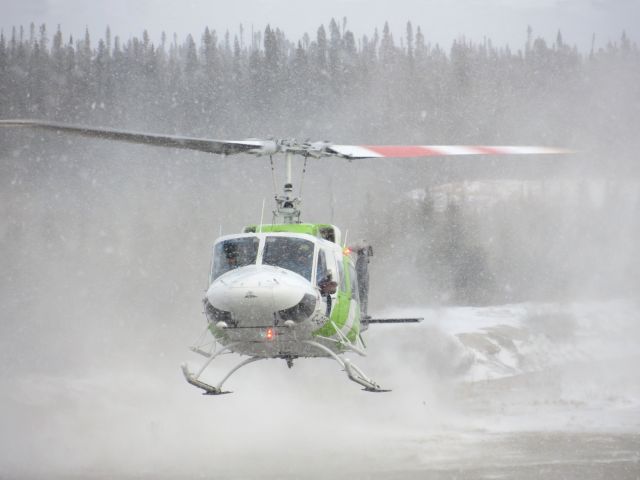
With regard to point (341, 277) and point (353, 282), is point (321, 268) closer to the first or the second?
point (341, 277)

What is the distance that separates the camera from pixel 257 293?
11094mm

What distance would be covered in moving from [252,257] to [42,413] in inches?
835

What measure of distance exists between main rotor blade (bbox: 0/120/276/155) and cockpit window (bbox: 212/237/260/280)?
1.34 meters

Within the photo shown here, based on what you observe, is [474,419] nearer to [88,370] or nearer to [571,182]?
[88,370]

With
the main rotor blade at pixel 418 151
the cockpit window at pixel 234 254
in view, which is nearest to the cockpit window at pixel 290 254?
the cockpit window at pixel 234 254

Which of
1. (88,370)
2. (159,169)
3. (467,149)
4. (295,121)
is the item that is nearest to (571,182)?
(295,121)

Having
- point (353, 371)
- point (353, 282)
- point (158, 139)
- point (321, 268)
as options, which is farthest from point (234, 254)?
point (353, 282)

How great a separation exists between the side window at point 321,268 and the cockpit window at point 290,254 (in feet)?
0.65

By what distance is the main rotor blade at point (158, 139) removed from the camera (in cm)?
967

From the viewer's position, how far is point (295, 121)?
10481cm

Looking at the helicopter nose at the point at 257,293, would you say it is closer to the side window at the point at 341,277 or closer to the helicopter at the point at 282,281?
the helicopter at the point at 282,281

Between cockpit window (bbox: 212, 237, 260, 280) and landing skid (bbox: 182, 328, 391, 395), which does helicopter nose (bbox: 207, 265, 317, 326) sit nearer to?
cockpit window (bbox: 212, 237, 260, 280)

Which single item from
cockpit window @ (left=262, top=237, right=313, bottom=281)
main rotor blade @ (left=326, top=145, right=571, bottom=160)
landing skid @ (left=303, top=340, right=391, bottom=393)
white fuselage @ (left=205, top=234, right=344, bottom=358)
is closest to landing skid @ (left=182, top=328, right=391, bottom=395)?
landing skid @ (left=303, top=340, right=391, bottom=393)

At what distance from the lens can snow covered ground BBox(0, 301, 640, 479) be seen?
23391mm
